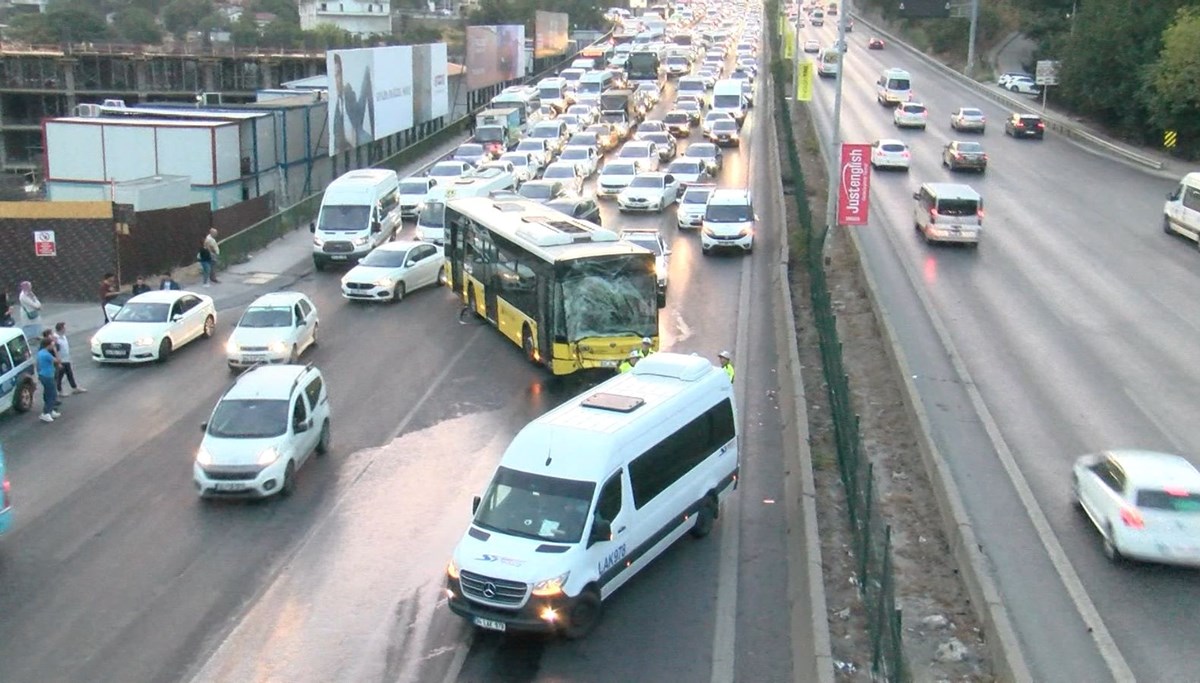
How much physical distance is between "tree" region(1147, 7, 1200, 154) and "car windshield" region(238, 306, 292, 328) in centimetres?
4065

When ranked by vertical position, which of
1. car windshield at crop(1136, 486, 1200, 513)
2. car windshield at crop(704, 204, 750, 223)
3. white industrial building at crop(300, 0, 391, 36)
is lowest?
car windshield at crop(1136, 486, 1200, 513)

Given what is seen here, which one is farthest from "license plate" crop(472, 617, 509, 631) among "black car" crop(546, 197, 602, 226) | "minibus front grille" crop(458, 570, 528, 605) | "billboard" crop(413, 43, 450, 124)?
"billboard" crop(413, 43, 450, 124)

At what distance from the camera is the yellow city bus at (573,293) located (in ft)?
73.9

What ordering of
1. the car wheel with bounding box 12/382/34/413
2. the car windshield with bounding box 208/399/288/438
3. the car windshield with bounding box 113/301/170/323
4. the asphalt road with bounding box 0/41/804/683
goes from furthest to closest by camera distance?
the car windshield with bounding box 113/301/170/323
the car wheel with bounding box 12/382/34/413
the car windshield with bounding box 208/399/288/438
the asphalt road with bounding box 0/41/804/683

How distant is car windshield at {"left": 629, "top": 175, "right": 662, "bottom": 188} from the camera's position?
1636 inches

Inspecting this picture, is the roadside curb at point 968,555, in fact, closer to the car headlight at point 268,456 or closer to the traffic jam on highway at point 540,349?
the traffic jam on highway at point 540,349

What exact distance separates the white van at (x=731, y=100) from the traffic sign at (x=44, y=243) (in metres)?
36.4

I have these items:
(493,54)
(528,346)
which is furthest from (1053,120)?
(528,346)

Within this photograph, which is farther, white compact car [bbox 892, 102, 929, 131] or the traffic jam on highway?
white compact car [bbox 892, 102, 929, 131]

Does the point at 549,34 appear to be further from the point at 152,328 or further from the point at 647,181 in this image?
the point at 152,328

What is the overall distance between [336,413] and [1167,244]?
25130 mm

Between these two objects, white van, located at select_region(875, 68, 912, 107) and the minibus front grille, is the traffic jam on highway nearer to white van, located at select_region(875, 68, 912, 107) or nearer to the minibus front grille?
Answer: the minibus front grille

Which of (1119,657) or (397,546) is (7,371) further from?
(1119,657)

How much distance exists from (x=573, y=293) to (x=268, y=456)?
708cm
